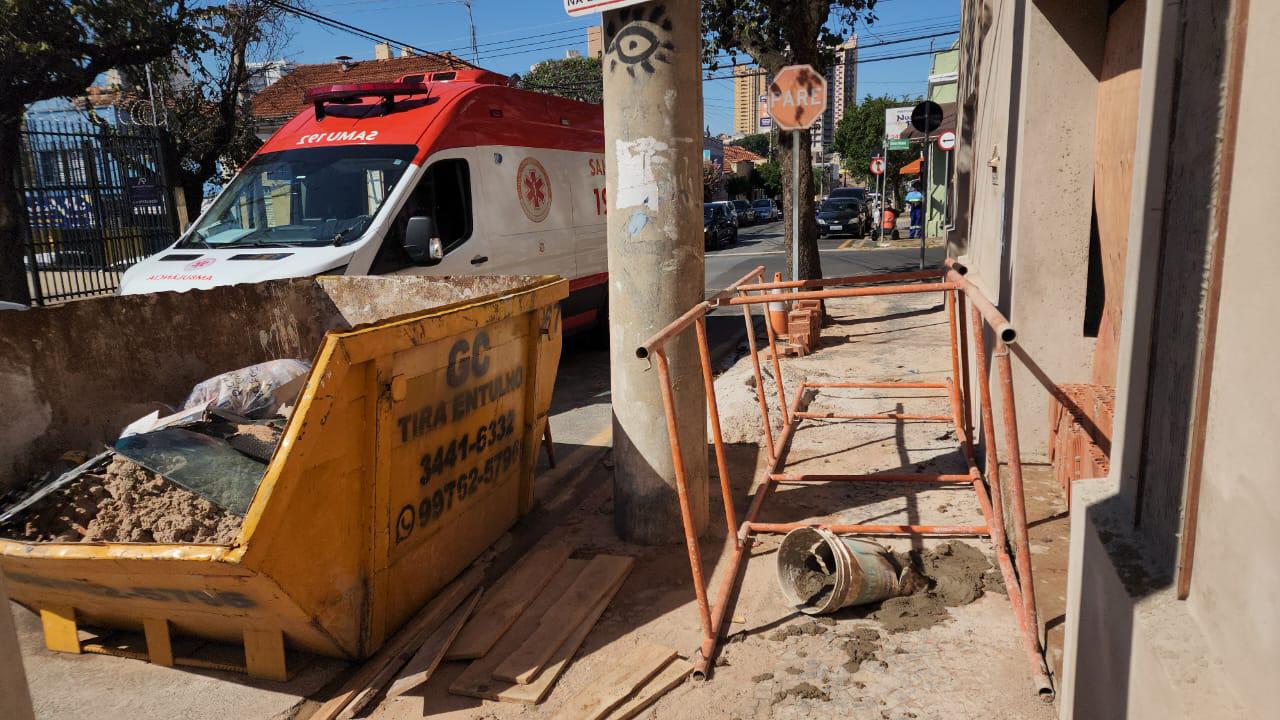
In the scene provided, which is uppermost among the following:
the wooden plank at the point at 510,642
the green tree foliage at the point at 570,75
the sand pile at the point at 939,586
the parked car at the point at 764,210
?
the green tree foliage at the point at 570,75

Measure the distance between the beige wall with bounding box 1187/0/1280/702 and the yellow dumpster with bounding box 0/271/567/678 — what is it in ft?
8.93

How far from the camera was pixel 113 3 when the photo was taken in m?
11.0

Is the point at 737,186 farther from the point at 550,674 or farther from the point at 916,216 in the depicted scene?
the point at 550,674

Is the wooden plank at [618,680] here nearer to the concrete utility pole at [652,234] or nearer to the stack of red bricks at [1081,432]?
the concrete utility pole at [652,234]

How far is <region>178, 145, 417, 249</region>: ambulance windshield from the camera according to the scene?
7633 millimetres

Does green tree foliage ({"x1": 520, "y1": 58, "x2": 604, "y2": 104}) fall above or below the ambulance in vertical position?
above

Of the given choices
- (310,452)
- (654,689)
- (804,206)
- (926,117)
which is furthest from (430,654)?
(926,117)

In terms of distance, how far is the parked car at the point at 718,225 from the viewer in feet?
93.4

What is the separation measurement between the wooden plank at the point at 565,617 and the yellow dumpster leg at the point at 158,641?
55.1 inches

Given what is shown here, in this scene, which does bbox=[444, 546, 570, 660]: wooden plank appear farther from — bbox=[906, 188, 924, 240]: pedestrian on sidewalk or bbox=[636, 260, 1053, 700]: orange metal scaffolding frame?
bbox=[906, 188, 924, 240]: pedestrian on sidewalk

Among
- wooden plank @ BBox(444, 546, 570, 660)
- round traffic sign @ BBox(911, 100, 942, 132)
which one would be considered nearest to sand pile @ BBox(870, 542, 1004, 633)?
wooden plank @ BBox(444, 546, 570, 660)

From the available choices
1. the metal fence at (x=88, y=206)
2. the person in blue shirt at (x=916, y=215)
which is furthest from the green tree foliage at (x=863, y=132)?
the metal fence at (x=88, y=206)

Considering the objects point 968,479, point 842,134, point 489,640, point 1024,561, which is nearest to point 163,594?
point 489,640

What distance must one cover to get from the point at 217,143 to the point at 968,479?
16401 mm
